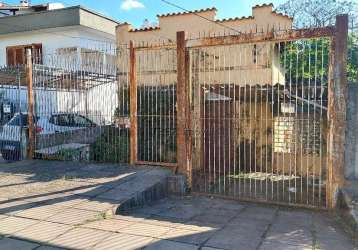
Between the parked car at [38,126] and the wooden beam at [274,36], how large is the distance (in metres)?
4.26

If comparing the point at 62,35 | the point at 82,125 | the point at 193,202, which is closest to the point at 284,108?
the point at 193,202

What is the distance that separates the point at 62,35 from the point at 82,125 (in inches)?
402

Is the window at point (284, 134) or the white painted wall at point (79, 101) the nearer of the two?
the window at point (284, 134)

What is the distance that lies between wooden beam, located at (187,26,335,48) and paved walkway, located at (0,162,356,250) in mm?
2987

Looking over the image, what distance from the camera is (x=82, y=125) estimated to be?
9.58 meters

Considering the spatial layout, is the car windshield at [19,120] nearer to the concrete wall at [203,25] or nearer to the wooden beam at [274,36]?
the concrete wall at [203,25]

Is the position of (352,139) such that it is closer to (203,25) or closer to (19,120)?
(203,25)

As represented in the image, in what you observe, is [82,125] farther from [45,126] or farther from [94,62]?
[94,62]

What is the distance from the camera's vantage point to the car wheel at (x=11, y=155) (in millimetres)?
9805

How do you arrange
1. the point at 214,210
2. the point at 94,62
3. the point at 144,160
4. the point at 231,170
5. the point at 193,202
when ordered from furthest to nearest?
the point at 94,62 < the point at 231,170 < the point at 144,160 < the point at 193,202 < the point at 214,210

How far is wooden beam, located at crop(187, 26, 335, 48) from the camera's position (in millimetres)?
5793

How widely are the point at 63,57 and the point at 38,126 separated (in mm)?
2020

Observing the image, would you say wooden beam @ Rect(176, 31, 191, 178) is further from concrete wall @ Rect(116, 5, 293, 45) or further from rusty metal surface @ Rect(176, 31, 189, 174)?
concrete wall @ Rect(116, 5, 293, 45)

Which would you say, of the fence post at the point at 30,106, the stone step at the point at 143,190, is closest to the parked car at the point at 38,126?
the fence post at the point at 30,106
